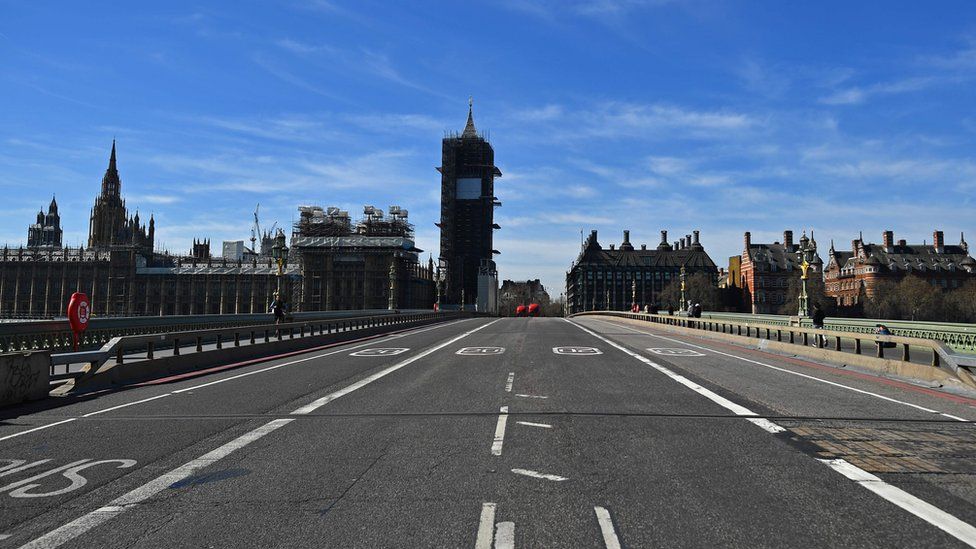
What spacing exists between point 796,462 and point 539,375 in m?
8.95

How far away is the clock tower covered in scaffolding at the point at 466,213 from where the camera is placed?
7013 inches

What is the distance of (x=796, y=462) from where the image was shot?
6.90m

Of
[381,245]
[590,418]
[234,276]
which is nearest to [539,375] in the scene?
[590,418]

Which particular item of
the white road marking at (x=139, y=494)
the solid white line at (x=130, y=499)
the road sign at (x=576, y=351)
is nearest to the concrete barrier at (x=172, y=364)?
the white road marking at (x=139, y=494)

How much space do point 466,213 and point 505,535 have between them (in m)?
178

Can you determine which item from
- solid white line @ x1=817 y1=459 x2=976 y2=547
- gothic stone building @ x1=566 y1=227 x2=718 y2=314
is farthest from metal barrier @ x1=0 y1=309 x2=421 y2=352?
gothic stone building @ x1=566 y1=227 x2=718 y2=314

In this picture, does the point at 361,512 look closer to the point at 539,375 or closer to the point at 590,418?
the point at 590,418

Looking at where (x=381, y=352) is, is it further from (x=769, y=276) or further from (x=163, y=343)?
(x=769, y=276)

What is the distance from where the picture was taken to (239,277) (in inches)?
5960

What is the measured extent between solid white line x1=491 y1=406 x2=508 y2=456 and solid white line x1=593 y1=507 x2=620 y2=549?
221 centimetres

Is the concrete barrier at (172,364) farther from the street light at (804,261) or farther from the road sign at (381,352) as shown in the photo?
the street light at (804,261)

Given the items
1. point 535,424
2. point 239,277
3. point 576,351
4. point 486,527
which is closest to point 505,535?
point 486,527

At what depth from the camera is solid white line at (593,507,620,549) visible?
4535mm

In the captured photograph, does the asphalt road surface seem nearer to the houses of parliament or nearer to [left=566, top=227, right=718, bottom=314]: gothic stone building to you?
the houses of parliament
